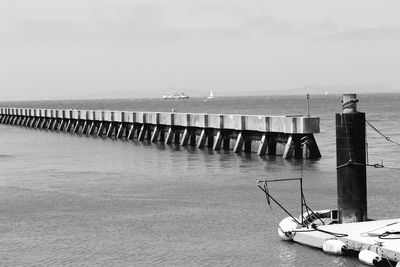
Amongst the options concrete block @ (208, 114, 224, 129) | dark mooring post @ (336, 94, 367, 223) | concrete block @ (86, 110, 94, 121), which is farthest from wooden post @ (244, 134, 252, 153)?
concrete block @ (86, 110, 94, 121)

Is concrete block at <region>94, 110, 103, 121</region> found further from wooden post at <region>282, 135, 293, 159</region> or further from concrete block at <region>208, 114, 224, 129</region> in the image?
wooden post at <region>282, 135, 293, 159</region>

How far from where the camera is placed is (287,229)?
17.7 metres

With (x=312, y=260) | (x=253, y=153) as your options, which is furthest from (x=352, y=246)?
(x=253, y=153)

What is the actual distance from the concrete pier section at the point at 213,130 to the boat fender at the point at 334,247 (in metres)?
7.64

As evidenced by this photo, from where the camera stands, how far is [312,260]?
628 inches

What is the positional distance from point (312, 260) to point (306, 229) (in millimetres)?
1508

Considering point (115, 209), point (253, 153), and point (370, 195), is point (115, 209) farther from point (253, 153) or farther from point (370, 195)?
point (253, 153)

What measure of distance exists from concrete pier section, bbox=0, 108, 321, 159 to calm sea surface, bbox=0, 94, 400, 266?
3.82 feet

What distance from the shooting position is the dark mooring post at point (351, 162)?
17.3 meters

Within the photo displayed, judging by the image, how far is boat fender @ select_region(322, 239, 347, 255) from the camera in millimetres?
15797

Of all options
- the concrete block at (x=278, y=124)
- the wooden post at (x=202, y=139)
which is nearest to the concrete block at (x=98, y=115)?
the wooden post at (x=202, y=139)

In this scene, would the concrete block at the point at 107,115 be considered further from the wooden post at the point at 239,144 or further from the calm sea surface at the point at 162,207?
the wooden post at the point at 239,144

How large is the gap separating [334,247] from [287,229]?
6.35ft

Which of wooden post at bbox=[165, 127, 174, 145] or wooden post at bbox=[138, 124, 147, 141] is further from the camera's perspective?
wooden post at bbox=[138, 124, 147, 141]
